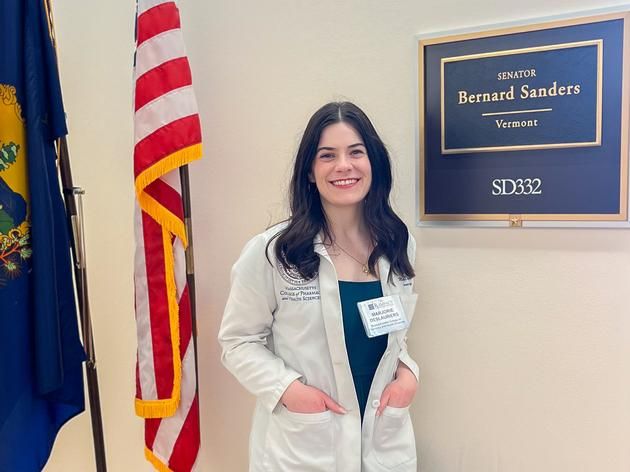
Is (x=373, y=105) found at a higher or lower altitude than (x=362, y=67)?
lower

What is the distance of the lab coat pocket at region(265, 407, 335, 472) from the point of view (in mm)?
1256

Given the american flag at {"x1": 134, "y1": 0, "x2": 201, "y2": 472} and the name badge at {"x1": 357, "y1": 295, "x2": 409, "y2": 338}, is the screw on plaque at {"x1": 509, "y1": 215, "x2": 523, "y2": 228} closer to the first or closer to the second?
the name badge at {"x1": 357, "y1": 295, "x2": 409, "y2": 338}

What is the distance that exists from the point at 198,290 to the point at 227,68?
0.75 m

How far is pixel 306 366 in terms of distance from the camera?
1.31m

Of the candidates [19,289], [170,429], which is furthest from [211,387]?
[19,289]

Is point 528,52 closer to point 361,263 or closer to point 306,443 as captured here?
point 361,263

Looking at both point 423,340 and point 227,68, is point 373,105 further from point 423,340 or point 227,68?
point 423,340

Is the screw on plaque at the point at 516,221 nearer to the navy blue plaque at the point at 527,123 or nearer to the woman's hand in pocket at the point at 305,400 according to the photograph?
the navy blue plaque at the point at 527,123

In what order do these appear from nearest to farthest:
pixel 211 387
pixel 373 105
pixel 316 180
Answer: pixel 316 180
pixel 373 105
pixel 211 387

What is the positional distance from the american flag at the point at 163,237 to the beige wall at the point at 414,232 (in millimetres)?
214

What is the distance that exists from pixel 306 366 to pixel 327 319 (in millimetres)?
134

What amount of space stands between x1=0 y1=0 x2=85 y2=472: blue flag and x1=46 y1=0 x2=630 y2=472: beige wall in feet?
1.40

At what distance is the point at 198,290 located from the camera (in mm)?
1863

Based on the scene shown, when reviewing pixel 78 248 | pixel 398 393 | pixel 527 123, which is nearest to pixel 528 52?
pixel 527 123
